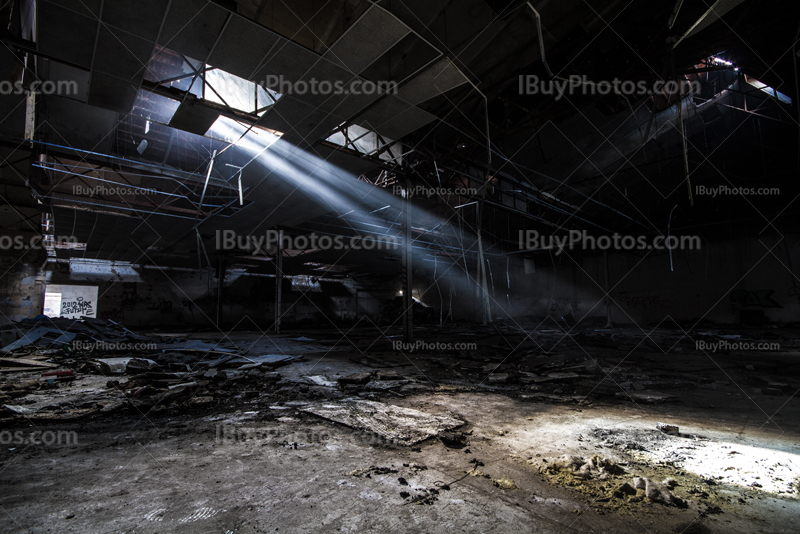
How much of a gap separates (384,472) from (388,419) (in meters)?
1.27

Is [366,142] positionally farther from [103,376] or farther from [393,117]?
[103,376]

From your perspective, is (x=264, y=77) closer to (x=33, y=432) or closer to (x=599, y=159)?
(x=33, y=432)

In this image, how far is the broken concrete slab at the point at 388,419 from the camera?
10.7 ft

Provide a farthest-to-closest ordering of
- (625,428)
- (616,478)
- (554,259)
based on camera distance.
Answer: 1. (554,259)
2. (625,428)
3. (616,478)

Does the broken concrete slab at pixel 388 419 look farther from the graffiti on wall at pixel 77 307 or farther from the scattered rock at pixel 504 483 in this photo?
the graffiti on wall at pixel 77 307

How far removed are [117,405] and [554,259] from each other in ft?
73.0

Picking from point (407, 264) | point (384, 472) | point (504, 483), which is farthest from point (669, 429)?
point (407, 264)

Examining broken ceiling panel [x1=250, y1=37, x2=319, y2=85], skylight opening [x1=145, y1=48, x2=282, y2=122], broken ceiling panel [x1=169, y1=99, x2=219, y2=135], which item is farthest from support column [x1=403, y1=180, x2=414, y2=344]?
broken ceiling panel [x1=169, y1=99, x2=219, y2=135]

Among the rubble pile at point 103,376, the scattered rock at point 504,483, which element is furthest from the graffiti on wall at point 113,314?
the scattered rock at point 504,483

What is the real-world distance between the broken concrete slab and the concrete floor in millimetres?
141

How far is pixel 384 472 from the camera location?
2.48 meters

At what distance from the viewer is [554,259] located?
21344mm

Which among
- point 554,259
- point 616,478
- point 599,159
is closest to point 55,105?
point 616,478

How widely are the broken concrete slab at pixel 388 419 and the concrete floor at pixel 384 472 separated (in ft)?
0.46
